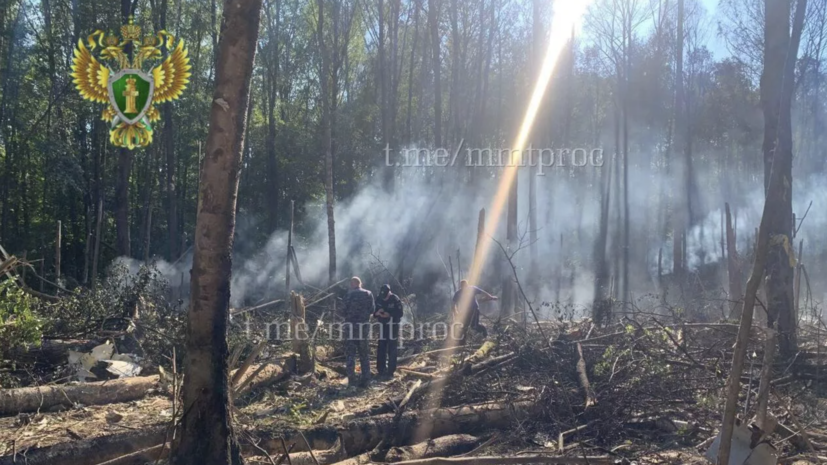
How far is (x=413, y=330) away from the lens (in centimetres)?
1248

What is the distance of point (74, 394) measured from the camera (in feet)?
25.8

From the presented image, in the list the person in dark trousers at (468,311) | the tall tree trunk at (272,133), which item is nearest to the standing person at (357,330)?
the person in dark trousers at (468,311)

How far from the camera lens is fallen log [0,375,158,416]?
24.2 ft

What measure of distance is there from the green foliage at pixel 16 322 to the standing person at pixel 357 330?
4.22 metres

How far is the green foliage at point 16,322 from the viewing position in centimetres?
801

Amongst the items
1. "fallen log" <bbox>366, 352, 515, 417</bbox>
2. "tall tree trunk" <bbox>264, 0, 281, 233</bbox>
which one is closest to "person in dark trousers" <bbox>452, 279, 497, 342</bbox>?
"fallen log" <bbox>366, 352, 515, 417</bbox>

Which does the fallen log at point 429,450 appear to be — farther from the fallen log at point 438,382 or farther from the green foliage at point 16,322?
the green foliage at point 16,322

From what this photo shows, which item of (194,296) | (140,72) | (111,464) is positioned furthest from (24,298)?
(194,296)

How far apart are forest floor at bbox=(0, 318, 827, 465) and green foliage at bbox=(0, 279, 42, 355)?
103 cm

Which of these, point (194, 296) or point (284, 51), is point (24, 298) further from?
point (284, 51)

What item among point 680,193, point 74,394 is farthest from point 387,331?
point 680,193

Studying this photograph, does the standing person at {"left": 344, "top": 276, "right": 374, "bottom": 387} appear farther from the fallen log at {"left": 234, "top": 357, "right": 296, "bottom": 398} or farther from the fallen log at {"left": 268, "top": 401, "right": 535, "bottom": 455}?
the fallen log at {"left": 268, "top": 401, "right": 535, "bottom": 455}

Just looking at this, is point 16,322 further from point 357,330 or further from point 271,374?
point 357,330

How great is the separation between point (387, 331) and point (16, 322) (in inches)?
201
